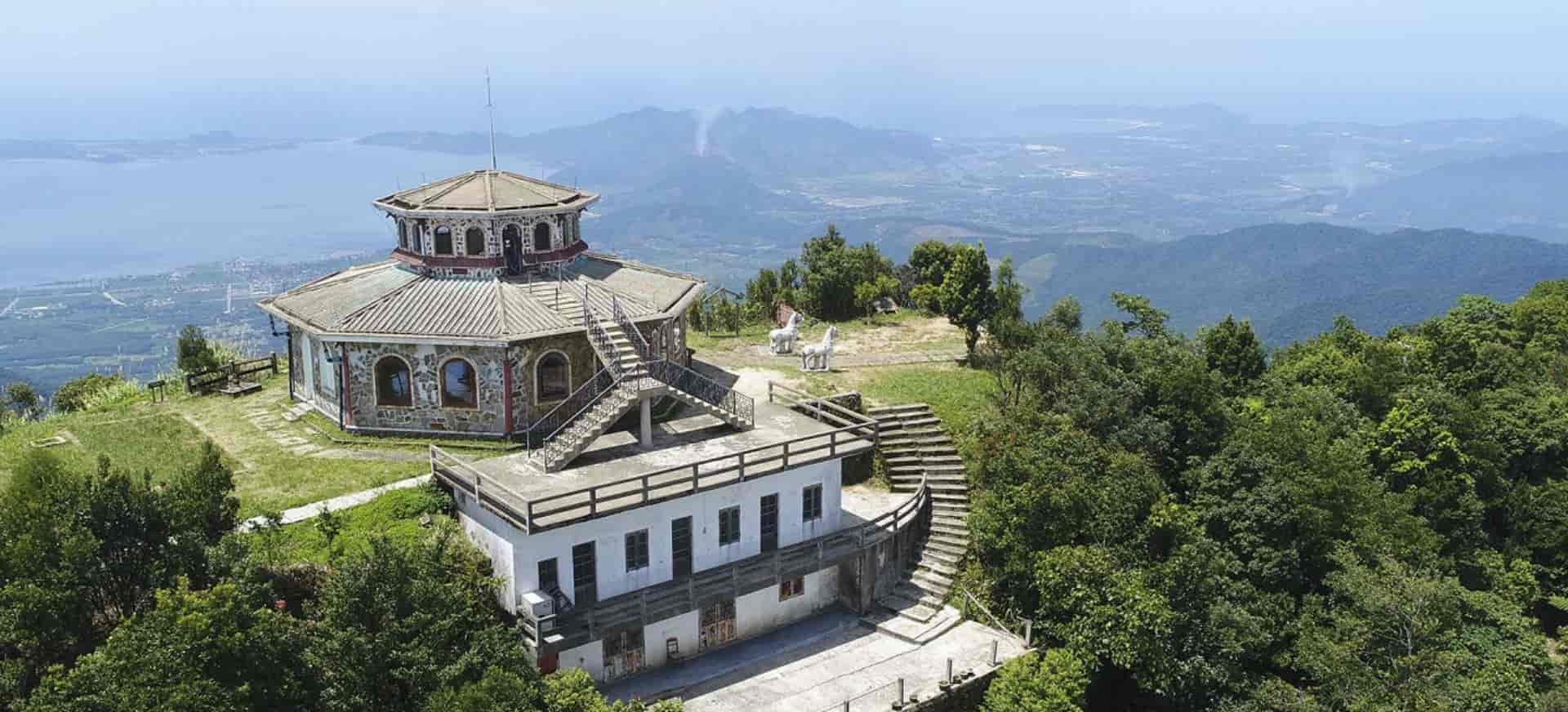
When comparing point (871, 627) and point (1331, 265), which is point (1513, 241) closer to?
point (1331, 265)

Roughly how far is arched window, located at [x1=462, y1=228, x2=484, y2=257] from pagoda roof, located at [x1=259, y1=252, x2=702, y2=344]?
83cm

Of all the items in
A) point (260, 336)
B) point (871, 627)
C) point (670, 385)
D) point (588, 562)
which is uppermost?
point (670, 385)

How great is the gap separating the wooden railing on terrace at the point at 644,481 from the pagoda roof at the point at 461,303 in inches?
217

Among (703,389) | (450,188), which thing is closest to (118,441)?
(450,188)

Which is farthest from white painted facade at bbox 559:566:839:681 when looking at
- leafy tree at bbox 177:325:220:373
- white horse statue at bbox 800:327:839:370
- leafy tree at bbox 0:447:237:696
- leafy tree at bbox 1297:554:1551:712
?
leafy tree at bbox 177:325:220:373

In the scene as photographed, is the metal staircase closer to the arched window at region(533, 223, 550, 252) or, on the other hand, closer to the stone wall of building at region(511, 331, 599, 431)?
the stone wall of building at region(511, 331, 599, 431)

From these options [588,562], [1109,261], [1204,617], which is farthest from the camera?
[1109,261]

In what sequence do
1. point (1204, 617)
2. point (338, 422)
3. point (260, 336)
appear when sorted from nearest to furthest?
point (1204, 617) → point (338, 422) → point (260, 336)

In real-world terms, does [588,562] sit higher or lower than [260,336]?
higher

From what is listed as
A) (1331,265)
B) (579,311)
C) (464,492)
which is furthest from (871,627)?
(1331,265)

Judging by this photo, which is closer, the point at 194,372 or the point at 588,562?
the point at 588,562

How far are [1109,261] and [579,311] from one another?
181372 mm

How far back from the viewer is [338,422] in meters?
30.6

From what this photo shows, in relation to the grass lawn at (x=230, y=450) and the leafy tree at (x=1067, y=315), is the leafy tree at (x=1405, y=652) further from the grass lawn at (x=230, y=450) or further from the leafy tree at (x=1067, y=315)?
the grass lawn at (x=230, y=450)
